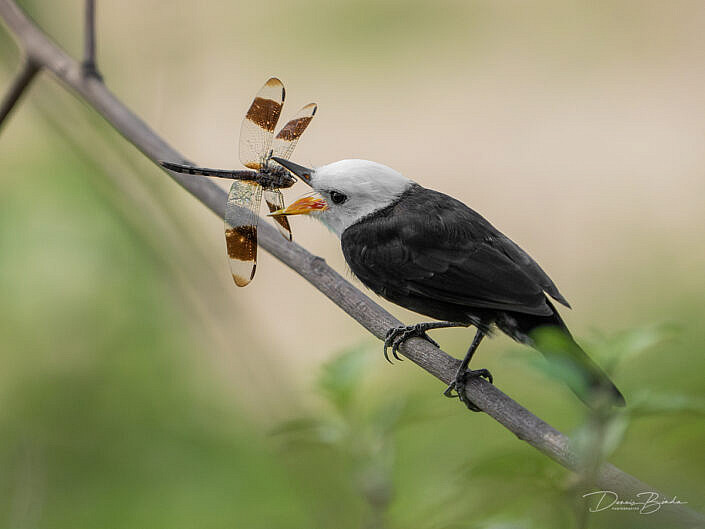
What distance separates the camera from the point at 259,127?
8.10 ft

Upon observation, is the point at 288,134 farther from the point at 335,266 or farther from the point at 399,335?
the point at 335,266

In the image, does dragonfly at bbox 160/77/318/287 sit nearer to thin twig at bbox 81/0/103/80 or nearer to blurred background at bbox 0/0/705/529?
blurred background at bbox 0/0/705/529

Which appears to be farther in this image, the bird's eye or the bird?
the bird's eye

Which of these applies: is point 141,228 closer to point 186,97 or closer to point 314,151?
point 186,97

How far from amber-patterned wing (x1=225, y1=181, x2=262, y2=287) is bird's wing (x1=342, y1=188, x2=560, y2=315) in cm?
48

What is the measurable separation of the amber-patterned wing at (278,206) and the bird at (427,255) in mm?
50

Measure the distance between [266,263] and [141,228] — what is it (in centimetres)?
231

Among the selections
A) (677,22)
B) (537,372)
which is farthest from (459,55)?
(537,372)

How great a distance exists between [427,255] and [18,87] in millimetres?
1474

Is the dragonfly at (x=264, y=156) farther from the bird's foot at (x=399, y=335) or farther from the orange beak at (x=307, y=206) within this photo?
the bird's foot at (x=399, y=335)

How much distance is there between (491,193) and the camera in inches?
256

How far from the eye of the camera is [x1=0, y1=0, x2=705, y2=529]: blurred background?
1.72 m
